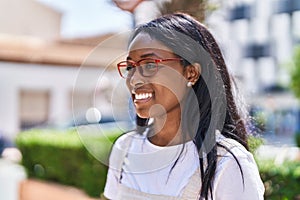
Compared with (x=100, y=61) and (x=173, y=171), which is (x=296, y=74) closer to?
(x=100, y=61)

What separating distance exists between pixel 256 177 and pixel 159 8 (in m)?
1.47

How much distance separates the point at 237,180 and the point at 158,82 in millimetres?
329

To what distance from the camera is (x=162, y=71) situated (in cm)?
143

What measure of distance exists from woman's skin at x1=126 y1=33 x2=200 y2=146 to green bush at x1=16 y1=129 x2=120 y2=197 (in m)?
3.21

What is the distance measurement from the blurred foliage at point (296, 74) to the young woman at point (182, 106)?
9300 millimetres

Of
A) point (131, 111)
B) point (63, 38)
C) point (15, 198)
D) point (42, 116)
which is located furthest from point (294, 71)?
point (131, 111)

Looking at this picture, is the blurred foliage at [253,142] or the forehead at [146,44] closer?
the forehead at [146,44]

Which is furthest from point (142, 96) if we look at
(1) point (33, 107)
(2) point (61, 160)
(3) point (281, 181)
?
(1) point (33, 107)

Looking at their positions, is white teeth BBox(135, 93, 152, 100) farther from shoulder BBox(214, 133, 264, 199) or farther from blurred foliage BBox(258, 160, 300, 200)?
blurred foliage BBox(258, 160, 300, 200)

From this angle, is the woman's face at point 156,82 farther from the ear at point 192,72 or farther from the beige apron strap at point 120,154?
the beige apron strap at point 120,154

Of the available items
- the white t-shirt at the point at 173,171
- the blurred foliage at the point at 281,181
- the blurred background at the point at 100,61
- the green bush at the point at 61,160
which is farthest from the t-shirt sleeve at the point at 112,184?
the green bush at the point at 61,160

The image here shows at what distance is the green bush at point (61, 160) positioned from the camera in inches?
211

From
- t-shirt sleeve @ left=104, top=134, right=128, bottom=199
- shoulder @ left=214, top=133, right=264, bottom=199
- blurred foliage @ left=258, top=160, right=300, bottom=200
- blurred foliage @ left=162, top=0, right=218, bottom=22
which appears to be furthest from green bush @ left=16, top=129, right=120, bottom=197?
shoulder @ left=214, top=133, right=264, bottom=199

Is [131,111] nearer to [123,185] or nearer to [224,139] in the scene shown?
[123,185]
